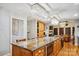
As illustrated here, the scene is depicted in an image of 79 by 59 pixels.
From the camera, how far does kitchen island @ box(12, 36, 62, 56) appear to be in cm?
175

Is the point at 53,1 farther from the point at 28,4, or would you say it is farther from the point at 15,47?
the point at 15,47

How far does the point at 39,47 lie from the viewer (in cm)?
177

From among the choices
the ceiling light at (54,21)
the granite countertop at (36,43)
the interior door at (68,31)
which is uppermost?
the ceiling light at (54,21)

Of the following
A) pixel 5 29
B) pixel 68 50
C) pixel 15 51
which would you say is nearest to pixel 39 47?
pixel 15 51

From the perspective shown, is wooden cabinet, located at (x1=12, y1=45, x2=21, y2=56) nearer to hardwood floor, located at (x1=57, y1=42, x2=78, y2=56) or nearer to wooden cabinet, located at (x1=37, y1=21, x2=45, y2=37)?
wooden cabinet, located at (x1=37, y1=21, x2=45, y2=37)

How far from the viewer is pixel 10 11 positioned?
5.81 feet

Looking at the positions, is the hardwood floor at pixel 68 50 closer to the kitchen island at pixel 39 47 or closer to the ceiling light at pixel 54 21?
the kitchen island at pixel 39 47

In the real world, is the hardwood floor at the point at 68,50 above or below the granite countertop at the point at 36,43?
below

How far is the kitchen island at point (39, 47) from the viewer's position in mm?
1753

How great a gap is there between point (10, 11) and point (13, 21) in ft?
0.57

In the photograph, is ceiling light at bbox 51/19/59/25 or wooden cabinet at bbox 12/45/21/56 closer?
wooden cabinet at bbox 12/45/21/56

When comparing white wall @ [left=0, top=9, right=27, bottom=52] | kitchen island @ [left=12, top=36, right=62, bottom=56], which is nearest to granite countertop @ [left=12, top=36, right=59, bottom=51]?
kitchen island @ [left=12, top=36, right=62, bottom=56]

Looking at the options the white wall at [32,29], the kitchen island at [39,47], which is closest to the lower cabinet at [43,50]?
the kitchen island at [39,47]

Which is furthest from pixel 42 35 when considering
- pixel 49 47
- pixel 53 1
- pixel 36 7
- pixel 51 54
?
→ pixel 53 1
